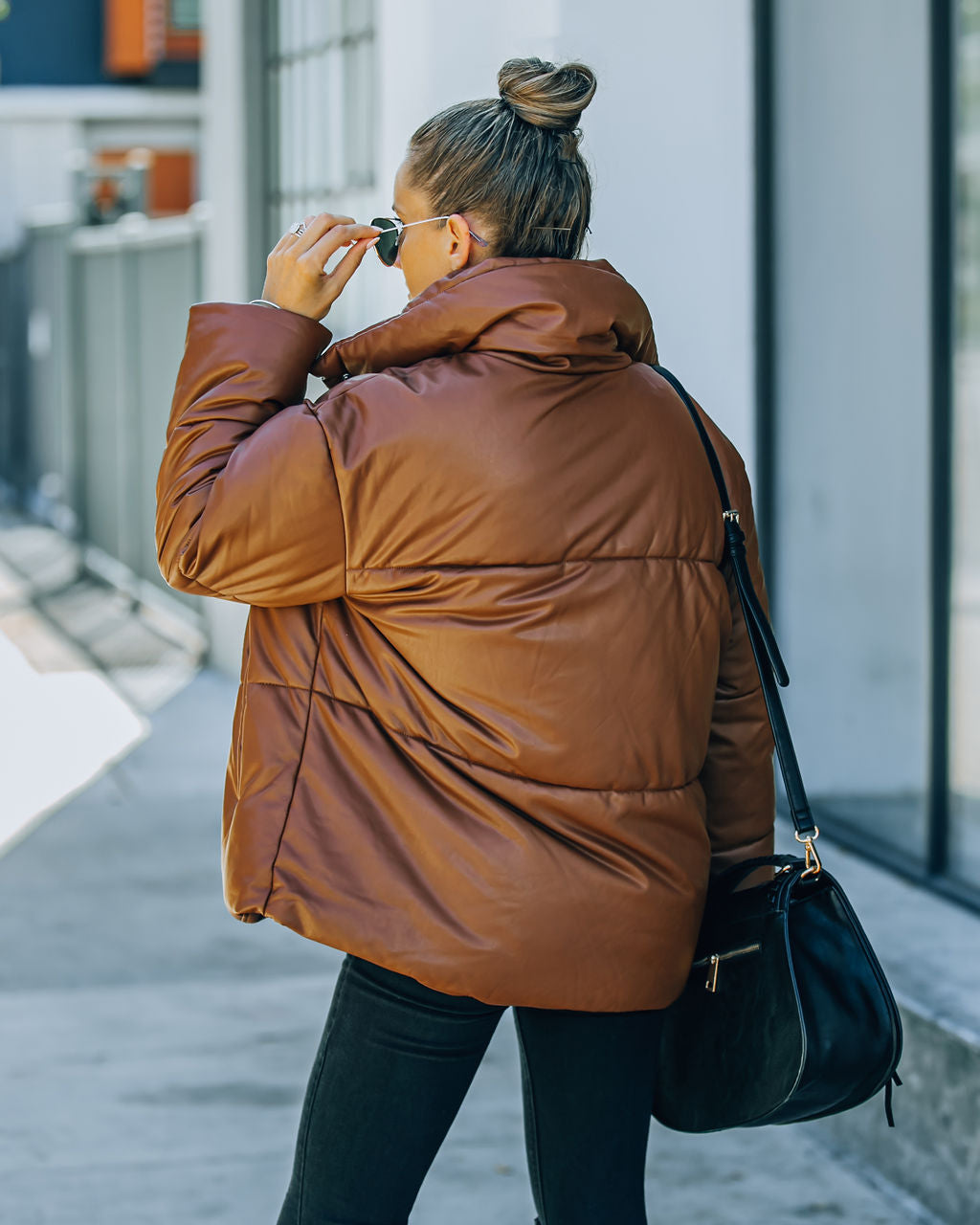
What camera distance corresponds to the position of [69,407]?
13.0 meters

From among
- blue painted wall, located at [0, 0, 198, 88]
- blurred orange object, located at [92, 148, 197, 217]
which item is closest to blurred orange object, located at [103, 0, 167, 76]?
blue painted wall, located at [0, 0, 198, 88]

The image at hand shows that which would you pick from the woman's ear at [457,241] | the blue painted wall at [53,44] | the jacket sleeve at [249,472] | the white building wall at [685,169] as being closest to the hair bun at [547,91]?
the woman's ear at [457,241]

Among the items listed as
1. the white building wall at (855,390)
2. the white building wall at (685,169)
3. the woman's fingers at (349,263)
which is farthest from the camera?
the white building wall at (685,169)

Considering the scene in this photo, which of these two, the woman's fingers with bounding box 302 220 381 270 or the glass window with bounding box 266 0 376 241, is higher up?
the glass window with bounding box 266 0 376 241

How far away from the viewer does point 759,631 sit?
2.24 metres

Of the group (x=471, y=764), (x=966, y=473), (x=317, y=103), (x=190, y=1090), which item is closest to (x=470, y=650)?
(x=471, y=764)

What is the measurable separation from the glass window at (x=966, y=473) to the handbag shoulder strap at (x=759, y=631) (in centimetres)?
215

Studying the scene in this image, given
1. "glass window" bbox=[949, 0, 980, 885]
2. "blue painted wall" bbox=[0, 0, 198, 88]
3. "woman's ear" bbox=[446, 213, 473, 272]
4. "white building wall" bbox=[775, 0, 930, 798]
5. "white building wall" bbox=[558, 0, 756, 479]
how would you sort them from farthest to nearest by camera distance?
"blue painted wall" bbox=[0, 0, 198, 88] → "white building wall" bbox=[558, 0, 756, 479] → "white building wall" bbox=[775, 0, 930, 798] → "glass window" bbox=[949, 0, 980, 885] → "woman's ear" bbox=[446, 213, 473, 272]

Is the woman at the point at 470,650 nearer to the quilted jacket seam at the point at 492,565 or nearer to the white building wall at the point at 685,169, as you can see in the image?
the quilted jacket seam at the point at 492,565

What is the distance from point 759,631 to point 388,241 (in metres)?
0.67

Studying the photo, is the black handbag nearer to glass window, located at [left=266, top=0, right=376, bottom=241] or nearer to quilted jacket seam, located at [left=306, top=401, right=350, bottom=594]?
A: quilted jacket seam, located at [left=306, top=401, right=350, bottom=594]

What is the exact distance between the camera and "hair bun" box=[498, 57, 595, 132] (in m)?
2.09

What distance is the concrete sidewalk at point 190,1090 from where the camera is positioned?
350 centimetres

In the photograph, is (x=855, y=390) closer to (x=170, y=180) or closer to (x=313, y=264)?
(x=313, y=264)
